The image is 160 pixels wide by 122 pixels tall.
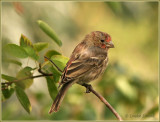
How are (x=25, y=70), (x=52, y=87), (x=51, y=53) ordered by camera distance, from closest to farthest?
(x=25, y=70) < (x=52, y=87) < (x=51, y=53)

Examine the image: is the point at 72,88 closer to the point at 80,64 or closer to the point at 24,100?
the point at 80,64

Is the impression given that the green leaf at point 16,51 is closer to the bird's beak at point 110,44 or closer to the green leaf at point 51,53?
the green leaf at point 51,53

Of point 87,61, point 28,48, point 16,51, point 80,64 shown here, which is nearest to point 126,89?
point 87,61

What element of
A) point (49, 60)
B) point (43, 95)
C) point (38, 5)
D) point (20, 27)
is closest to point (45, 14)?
point (38, 5)

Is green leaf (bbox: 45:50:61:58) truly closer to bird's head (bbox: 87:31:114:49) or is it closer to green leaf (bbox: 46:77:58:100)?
green leaf (bbox: 46:77:58:100)

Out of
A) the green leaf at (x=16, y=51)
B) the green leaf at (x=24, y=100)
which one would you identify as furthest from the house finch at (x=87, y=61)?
the green leaf at (x=16, y=51)

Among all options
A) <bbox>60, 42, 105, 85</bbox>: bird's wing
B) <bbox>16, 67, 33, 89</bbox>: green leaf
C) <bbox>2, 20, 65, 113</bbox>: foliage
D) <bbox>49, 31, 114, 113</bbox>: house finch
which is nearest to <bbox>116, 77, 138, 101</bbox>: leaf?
<bbox>49, 31, 114, 113</bbox>: house finch
